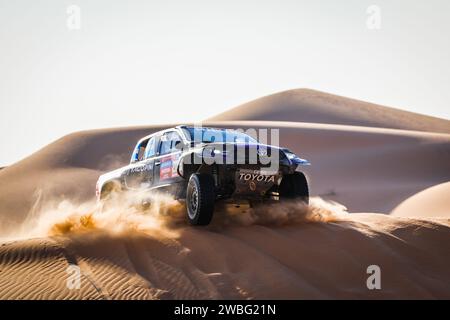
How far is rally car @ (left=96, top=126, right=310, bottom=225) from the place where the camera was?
8586 mm

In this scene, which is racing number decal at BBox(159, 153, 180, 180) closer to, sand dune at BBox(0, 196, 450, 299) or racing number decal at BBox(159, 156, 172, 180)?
racing number decal at BBox(159, 156, 172, 180)

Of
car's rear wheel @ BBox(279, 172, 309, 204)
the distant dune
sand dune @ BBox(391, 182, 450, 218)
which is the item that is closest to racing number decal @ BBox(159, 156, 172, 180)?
car's rear wheel @ BBox(279, 172, 309, 204)

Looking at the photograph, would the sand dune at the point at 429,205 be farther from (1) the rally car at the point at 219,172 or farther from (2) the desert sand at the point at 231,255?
(1) the rally car at the point at 219,172

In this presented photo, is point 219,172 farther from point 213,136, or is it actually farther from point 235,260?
point 235,260

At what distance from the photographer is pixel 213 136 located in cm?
993

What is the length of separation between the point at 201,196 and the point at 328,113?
88.1 meters

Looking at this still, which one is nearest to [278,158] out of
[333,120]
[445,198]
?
[445,198]

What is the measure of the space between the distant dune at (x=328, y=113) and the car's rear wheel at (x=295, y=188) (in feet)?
259

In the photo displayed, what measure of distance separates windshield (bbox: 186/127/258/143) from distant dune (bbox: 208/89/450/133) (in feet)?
258

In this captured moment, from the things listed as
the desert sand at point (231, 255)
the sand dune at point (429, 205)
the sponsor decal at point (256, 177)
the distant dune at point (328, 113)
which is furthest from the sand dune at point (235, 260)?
the distant dune at point (328, 113)

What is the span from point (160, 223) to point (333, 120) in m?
81.8

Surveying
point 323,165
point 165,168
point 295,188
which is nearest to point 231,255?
point 295,188
